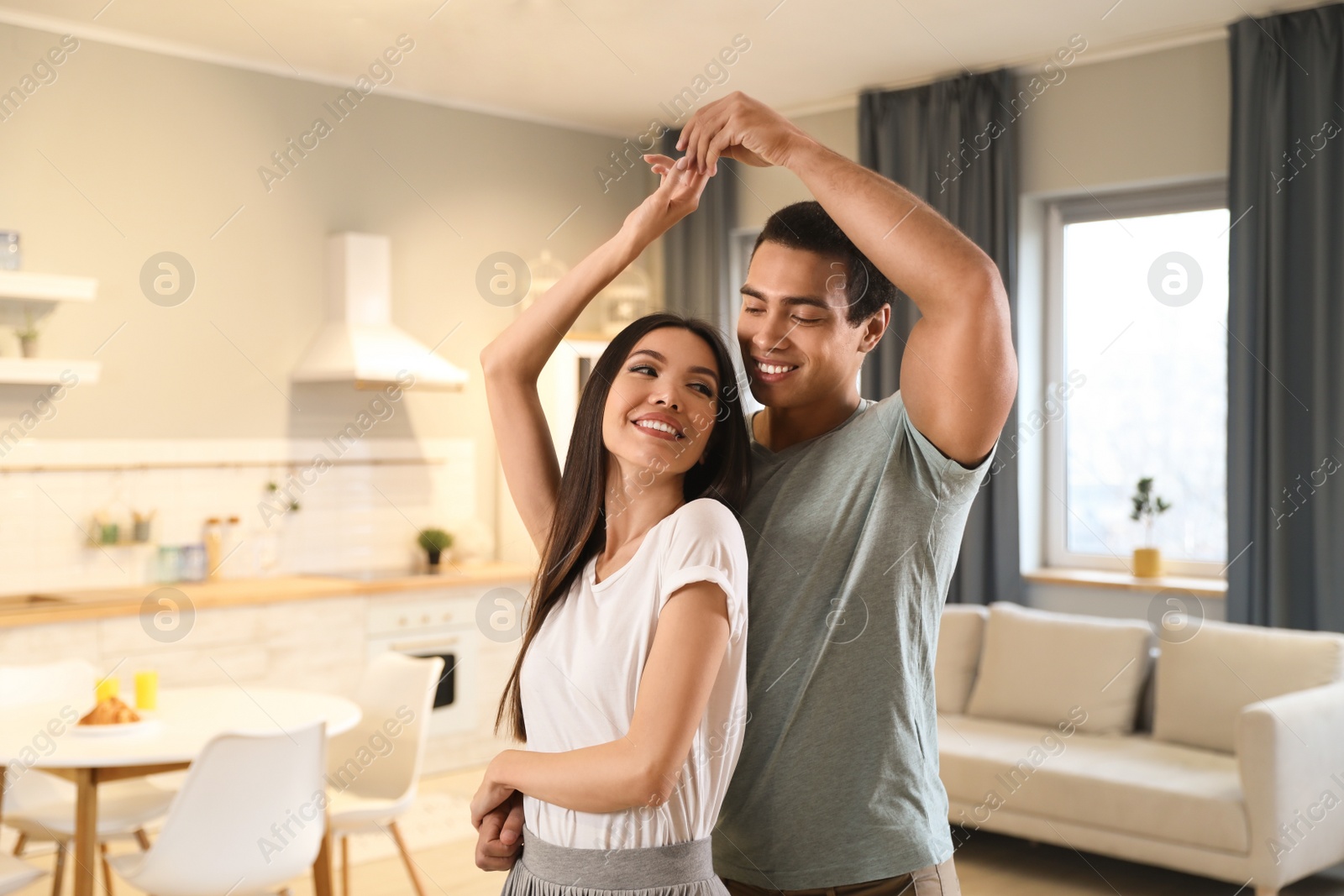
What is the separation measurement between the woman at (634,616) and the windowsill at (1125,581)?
4165 millimetres

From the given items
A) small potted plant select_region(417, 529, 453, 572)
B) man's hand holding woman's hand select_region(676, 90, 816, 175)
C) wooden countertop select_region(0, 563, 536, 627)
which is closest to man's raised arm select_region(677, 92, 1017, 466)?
man's hand holding woman's hand select_region(676, 90, 816, 175)

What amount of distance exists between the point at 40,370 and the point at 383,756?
2.20 metres

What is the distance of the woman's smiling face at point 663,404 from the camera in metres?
1.28

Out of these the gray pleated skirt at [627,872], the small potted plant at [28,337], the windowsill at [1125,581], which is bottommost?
the windowsill at [1125,581]

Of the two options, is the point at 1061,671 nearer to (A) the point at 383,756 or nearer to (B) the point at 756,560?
(A) the point at 383,756

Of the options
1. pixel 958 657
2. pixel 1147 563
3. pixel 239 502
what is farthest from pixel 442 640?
pixel 1147 563

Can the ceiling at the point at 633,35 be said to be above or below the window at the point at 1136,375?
above

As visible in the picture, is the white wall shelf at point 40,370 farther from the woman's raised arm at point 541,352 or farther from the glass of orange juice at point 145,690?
the woman's raised arm at point 541,352

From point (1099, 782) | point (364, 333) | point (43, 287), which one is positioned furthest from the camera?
point (364, 333)

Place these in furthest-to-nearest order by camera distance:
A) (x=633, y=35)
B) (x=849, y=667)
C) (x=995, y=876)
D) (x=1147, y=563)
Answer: (x=1147, y=563) < (x=633, y=35) < (x=995, y=876) < (x=849, y=667)

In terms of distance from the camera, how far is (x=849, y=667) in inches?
50.3

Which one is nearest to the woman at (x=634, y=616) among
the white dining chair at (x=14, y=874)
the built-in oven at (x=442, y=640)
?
the white dining chair at (x=14, y=874)

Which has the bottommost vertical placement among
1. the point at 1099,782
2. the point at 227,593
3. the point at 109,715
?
the point at 1099,782

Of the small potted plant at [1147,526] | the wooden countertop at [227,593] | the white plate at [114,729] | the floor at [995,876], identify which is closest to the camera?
the white plate at [114,729]
